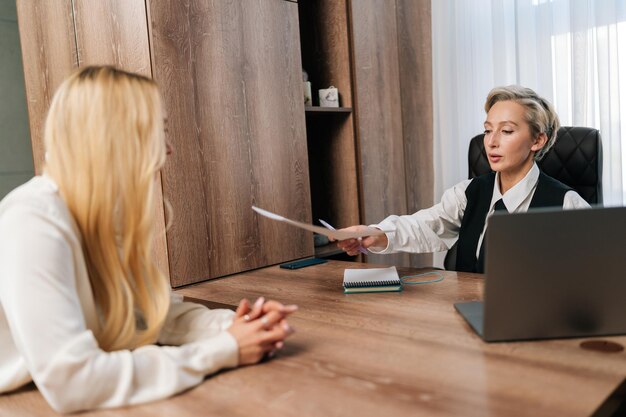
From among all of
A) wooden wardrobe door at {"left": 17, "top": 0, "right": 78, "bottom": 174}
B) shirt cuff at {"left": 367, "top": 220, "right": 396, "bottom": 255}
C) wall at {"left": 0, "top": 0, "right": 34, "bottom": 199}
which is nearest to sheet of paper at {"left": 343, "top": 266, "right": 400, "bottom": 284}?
shirt cuff at {"left": 367, "top": 220, "right": 396, "bottom": 255}

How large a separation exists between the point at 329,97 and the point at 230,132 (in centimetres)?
62

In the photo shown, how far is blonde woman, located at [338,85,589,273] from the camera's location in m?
1.79

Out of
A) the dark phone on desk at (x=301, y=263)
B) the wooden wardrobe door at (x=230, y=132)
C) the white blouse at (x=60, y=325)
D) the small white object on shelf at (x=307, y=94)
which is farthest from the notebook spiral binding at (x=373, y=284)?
the small white object on shelf at (x=307, y=94)

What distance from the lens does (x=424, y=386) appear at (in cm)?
89

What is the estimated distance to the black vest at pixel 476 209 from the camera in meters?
1.77

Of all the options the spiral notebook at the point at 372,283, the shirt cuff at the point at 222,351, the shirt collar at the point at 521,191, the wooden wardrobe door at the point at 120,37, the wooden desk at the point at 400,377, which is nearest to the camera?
the wooden desk at the point at 400,377

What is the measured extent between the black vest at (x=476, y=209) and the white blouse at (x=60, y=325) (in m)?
1.19

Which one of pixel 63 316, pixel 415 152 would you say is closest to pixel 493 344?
pixel 63 316

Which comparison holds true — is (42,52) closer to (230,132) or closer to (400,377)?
(230,132)

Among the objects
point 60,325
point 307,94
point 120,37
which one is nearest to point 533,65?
point 307,94

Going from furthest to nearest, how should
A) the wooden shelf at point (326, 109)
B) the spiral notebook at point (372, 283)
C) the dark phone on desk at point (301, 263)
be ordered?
the wooden shelf at point (326, 109) < the dark phone on desk at point (301, 263) < the spiral notebook at point (372, 283)

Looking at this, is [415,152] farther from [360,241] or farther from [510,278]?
[510,278]

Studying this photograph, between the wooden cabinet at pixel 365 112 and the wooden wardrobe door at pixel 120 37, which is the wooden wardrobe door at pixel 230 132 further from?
the wooden cabinet at pixel 365 112

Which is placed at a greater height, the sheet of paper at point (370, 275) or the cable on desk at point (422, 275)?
the sheet of paper at point (370, 275)
